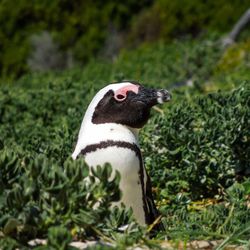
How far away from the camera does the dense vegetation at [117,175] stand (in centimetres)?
357

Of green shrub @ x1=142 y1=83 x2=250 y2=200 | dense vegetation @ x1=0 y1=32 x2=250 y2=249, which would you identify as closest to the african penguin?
dense vegetation @ x1=0 y1=32 x2=250 y2=249

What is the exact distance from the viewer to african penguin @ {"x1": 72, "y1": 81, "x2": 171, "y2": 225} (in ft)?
13.7

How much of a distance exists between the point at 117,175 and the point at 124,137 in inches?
26.3

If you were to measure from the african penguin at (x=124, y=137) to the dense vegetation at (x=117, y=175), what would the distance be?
15 centimetres

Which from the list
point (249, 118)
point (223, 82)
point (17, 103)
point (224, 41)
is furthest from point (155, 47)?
point (249, 118)

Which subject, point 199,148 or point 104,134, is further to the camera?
point 199,148

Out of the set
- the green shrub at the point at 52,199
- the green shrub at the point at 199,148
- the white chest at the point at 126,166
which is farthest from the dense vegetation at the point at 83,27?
the green shrub at the point at 52,199

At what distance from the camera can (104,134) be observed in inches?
168

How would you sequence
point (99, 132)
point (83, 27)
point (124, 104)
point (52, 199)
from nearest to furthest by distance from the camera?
point (52, 199)
point (99, 132)
point (124, 104)
point (83, 27)

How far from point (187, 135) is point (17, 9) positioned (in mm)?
13106

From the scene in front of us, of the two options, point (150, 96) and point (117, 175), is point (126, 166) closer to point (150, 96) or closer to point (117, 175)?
point (150, 96)

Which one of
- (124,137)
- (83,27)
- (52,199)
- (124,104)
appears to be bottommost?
(52,199)

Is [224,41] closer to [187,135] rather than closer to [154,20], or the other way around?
[154,20]

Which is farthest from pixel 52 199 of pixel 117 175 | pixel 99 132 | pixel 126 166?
pixel 99 132
